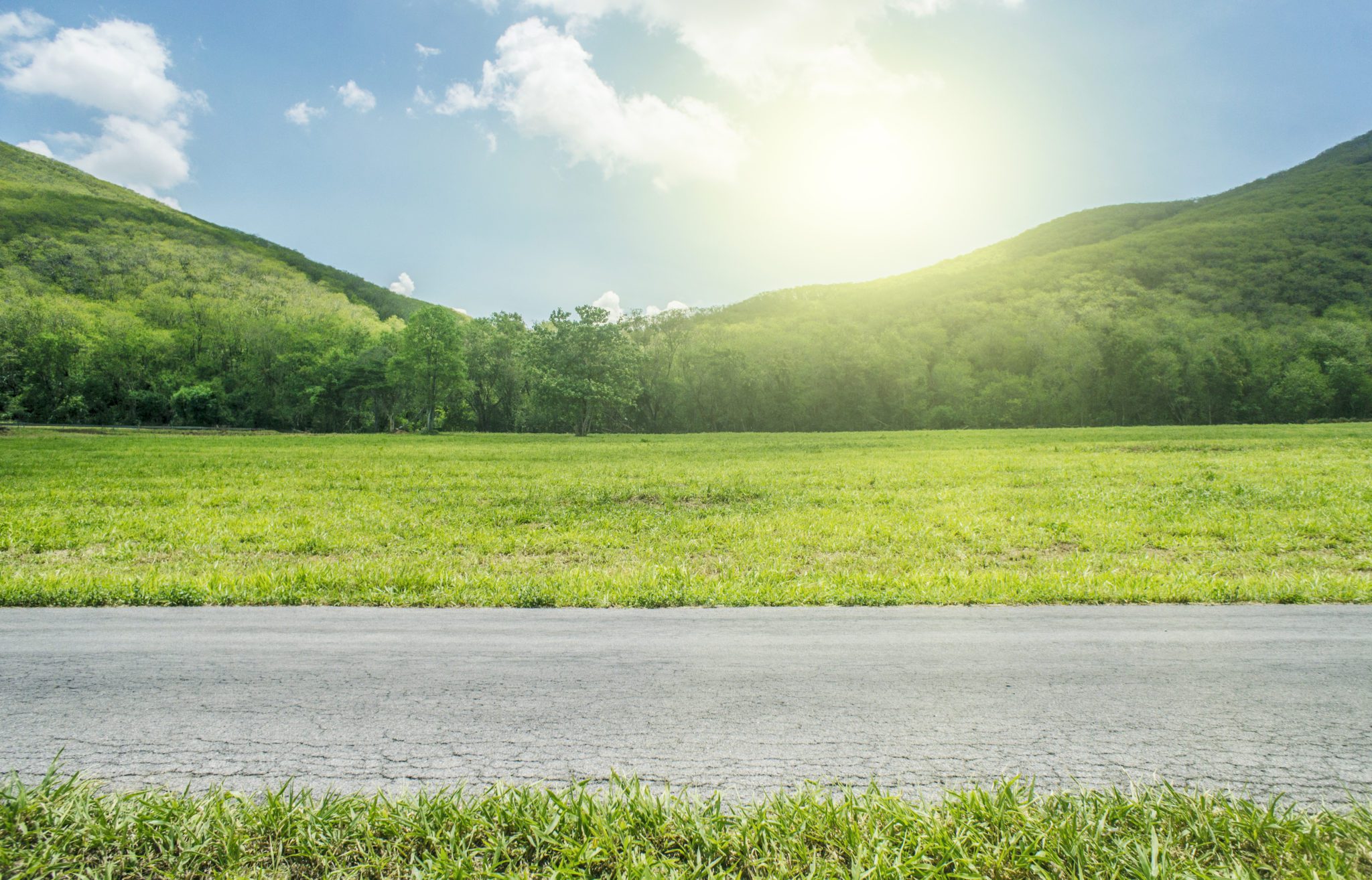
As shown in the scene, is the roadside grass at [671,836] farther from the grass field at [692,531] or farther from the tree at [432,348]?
the tree at [432,348]

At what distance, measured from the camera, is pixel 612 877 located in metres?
1.95

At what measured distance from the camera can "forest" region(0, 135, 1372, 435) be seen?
6406cm

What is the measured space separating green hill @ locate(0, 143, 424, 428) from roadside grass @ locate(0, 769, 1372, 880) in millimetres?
75160

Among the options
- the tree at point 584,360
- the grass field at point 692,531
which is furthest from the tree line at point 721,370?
the grass field at point 692,531

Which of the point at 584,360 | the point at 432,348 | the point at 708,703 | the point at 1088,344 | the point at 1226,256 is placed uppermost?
the point at 1226,256

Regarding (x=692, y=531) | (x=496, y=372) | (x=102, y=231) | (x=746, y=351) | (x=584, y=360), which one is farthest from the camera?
(x=102, y=231)

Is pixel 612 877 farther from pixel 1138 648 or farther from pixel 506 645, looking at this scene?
pixel 1138 648

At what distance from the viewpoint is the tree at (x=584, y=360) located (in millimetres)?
47625

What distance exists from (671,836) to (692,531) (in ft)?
25.8

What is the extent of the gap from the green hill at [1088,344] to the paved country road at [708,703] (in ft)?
250

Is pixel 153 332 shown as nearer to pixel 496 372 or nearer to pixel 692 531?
pixel 496 372

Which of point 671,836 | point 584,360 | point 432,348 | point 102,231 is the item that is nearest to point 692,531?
point 671,836

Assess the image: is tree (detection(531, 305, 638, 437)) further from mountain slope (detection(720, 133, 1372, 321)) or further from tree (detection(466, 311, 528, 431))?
mountain slope (detection(720, 133, 1372, 321))

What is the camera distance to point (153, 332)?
261 ft
